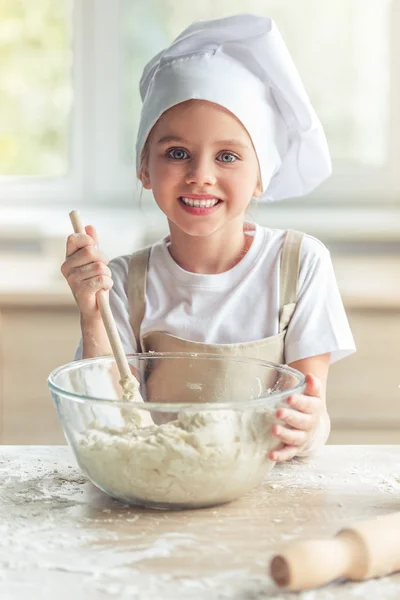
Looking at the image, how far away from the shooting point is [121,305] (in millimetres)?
1449

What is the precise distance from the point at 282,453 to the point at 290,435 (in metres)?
0.02

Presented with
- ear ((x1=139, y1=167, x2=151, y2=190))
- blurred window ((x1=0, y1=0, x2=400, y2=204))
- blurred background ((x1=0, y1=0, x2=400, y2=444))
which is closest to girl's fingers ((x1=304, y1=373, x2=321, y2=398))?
ear ((x1=139, y1=167, x2=151, y2=190))

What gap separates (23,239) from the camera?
2555mm

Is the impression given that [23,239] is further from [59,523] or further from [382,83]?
[59,523]

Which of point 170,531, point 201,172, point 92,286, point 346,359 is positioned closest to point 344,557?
point 170,531

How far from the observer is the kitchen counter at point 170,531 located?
0.74m

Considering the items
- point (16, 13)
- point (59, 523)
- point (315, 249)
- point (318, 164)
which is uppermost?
point (16, 13)

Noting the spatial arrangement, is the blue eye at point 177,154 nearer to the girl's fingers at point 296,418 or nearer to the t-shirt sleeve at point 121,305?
the t-shirt sleeve at point 121,305

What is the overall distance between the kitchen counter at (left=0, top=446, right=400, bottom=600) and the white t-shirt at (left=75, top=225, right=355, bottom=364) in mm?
297

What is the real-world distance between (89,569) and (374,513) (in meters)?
0.31

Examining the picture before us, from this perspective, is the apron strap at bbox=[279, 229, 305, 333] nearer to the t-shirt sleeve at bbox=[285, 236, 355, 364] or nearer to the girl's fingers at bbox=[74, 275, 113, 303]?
the t-shirt sleeve at bbox=[285, 236, 355, 364]

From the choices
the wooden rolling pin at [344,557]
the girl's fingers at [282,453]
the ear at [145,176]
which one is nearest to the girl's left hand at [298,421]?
the girl's fingers at [282,453]

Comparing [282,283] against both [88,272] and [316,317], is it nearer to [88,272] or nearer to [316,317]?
[316,317]

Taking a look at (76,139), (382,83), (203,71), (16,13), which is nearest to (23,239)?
(76,139)
